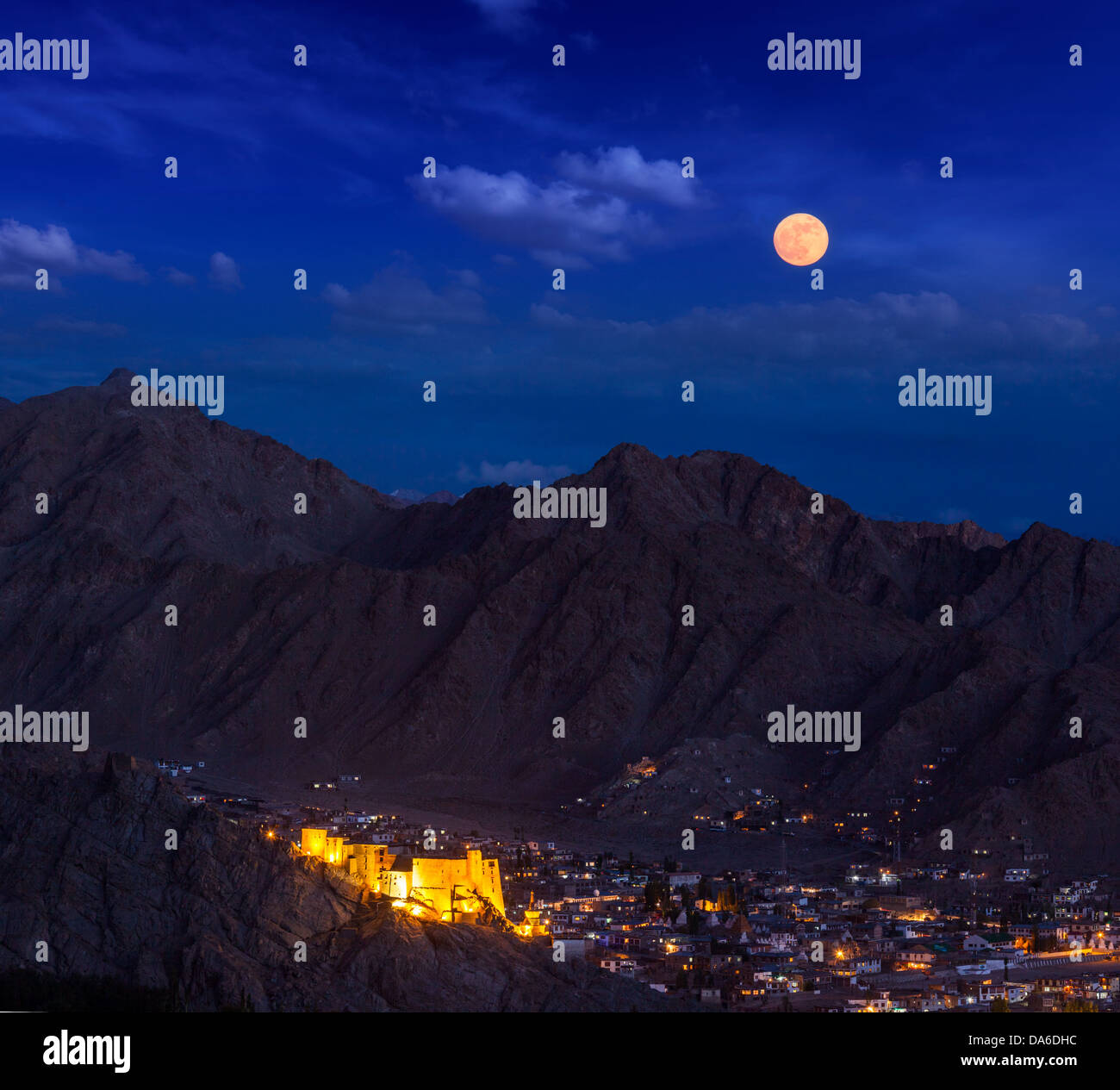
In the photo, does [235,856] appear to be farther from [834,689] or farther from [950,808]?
[834,689]

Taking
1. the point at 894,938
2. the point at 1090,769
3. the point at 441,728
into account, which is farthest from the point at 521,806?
the point at 894,938

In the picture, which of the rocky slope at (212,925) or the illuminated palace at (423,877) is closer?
the rocky slope at (212,925)

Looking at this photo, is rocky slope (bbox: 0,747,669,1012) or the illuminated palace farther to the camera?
the illuminated palace

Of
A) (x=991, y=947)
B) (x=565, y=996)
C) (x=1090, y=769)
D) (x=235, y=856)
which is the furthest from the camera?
(x=1090, y=769)
